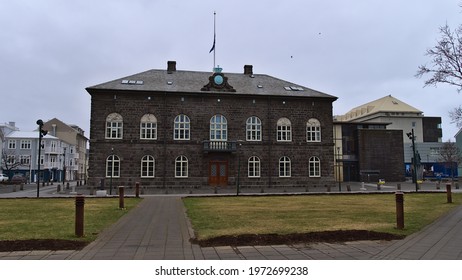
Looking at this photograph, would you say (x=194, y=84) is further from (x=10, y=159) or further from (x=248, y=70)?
(x=10, y=159)

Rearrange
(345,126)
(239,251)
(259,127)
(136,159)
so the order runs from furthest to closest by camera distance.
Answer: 1. (345,126)
2. (259,127)
3. (136,159)
4. (239,251)

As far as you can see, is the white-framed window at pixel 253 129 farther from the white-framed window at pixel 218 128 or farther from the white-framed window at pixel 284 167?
the white-framed window at pixel 284 167

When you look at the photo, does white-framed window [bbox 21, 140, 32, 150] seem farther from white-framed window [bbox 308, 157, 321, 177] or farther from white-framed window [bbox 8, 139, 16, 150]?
white-framed window [bbox 308, 157, 321, 177]

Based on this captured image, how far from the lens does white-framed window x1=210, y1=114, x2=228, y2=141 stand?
4003 centimetres

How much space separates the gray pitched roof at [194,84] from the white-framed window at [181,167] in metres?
7.27

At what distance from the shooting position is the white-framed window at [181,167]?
1528 inches

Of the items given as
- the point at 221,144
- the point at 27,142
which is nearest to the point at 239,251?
the point at 221,144

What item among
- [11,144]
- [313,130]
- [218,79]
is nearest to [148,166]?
[218,79]

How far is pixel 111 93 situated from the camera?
3844cm

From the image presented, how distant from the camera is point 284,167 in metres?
40.8

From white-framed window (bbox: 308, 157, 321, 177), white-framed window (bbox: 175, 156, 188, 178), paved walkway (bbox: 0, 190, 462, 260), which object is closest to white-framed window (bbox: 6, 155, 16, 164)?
white-framed window (bbox: 175, 156, 188, 178)

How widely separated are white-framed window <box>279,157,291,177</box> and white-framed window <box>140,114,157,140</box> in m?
14.0

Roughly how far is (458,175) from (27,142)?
8568cm

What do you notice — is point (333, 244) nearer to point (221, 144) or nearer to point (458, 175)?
point (221, 144)
